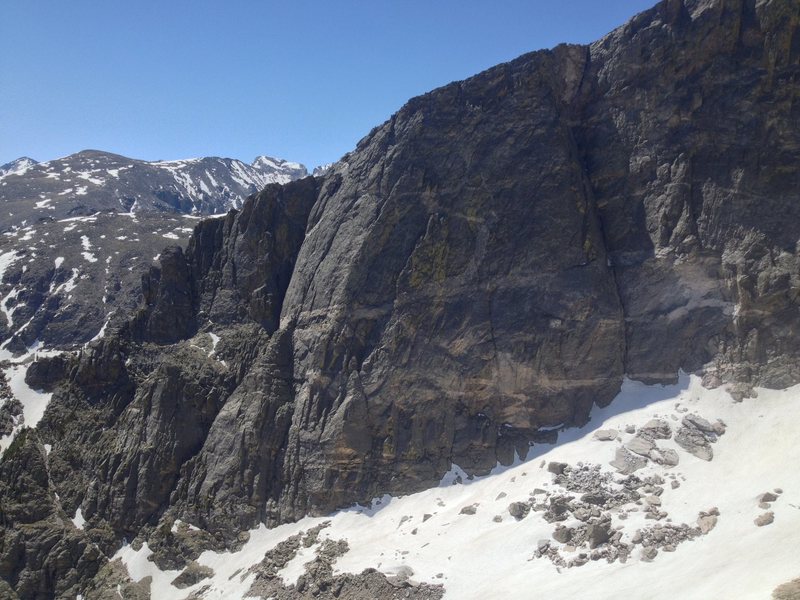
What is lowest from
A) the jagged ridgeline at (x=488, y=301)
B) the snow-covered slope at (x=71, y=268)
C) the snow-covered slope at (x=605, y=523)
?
the snow-covered slope at (x=605, y=523)

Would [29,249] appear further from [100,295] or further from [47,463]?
[47,463]

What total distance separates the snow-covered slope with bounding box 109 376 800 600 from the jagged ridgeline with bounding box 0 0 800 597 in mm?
1890

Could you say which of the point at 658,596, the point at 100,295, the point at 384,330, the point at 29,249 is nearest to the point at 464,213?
the point at 384,330

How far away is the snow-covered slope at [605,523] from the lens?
976 inches

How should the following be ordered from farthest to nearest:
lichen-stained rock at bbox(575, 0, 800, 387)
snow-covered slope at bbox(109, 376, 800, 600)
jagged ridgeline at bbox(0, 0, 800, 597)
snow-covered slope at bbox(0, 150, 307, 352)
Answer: snow-covered slope at bbox(0, 150, 307, 352), jagged ridgeline at bbox(0, 0, 800, 597), lichen-stained rock at bbox(575, 0, 800, 387), snow-covered slope at bbox(109, 376, 800, 600)

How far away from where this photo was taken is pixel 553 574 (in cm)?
2775

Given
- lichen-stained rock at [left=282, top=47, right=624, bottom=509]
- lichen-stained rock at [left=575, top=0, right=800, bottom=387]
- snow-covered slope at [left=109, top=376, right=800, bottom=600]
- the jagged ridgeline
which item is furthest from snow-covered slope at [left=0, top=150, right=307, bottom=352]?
lichen-stained rock at [left=575, top=0, right=800, bottom=387]

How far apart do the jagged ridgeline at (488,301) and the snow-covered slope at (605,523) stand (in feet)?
6.20

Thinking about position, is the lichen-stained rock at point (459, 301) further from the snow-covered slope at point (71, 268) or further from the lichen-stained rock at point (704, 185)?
the snow-covered slope at point (71, 268)

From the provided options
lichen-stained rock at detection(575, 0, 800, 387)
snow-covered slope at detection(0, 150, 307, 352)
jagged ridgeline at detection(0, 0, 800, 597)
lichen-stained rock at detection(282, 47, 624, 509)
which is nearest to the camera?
lichen-stained rock at detection(575, 0, 800, 387)

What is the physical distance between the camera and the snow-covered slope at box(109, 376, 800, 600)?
2480 centimetres

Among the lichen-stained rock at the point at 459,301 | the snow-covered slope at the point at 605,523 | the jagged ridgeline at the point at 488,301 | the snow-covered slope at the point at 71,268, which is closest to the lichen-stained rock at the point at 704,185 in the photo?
the jagged ridgeline at the point at 488,301

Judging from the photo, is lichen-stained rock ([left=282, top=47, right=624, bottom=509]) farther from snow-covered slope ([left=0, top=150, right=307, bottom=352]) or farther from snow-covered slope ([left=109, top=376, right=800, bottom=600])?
snow-covered slope ([left=0, top=150, right=307, bottom=352])

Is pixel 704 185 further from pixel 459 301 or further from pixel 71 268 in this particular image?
pixel 71 268
